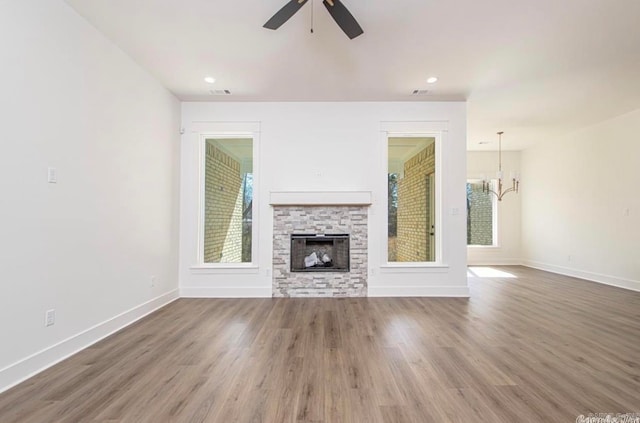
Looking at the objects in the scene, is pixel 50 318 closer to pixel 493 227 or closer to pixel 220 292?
pixel 220 292

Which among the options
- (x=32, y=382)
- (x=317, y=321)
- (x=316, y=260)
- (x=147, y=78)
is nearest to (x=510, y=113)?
(x=316, y=260)

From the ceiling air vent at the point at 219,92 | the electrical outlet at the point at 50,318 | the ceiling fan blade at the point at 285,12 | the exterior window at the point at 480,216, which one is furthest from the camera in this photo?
the exterior window at the point at 480,216

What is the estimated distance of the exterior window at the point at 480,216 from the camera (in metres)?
7.49

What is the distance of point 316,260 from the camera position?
4469 mm

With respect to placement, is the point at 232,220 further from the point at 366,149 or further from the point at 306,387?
the point at 306,387

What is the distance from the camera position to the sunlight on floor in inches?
233

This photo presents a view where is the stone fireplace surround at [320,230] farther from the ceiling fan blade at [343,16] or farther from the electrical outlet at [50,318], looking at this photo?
the electrical outlet at [50,318]

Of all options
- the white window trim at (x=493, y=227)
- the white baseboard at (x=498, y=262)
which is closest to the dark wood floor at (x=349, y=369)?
the white baseboard at (x=498, y=262)

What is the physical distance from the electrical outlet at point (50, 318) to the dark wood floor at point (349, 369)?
34cm

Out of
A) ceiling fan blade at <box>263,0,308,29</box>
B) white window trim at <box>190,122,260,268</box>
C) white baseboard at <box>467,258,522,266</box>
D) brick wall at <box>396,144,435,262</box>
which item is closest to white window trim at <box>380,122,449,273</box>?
brick wall at <box>396,144,435,262</box>

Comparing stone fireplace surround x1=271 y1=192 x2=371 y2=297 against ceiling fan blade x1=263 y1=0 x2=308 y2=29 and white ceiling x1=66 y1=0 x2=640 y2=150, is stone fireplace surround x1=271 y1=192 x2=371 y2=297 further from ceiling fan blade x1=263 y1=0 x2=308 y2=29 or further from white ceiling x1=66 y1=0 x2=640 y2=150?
ceiling fan blade x1=263 y1=0 x2=308 y2=29

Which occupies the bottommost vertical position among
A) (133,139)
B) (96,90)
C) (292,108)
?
(133,139)

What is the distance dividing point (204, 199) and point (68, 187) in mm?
2080

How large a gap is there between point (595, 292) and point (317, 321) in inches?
180
